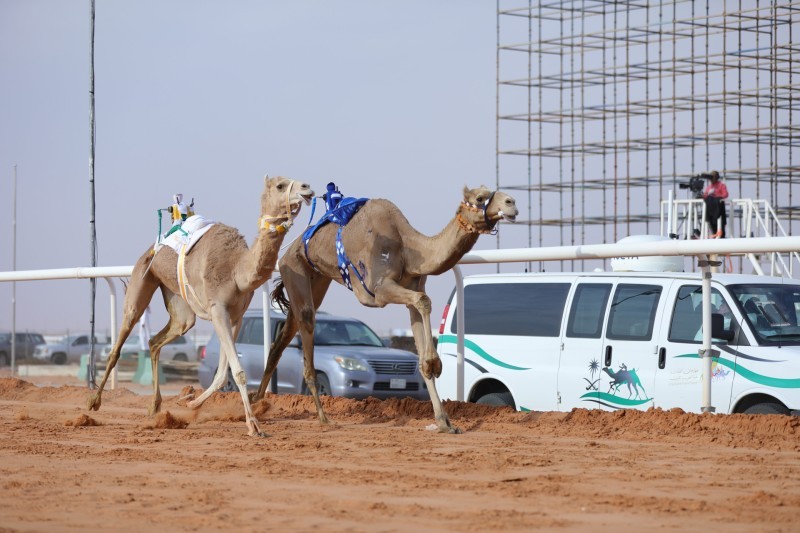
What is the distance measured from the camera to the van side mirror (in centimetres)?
1334

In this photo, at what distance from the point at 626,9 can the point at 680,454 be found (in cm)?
2839

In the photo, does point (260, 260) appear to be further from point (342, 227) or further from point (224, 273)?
point (342, 227)

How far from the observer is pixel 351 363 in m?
21.0

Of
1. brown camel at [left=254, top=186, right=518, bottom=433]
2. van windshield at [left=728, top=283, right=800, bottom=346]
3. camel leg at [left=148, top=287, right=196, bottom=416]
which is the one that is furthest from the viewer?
camel leg at [left=148, top=287, right=196, bottom=416]

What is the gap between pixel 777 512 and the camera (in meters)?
7.72

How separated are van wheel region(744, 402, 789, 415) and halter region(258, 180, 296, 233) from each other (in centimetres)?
498

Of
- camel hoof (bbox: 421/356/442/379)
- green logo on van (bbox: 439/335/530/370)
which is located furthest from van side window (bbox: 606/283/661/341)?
camel hoof (bbox: 421/356/442/379)

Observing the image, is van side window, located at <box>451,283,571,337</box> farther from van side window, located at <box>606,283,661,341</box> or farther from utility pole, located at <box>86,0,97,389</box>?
utility pole, located at <box>86,0,97,389</box>

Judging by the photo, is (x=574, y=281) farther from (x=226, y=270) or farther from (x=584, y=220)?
(x=584, y=220)

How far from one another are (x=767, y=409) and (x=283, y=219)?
5263 mm

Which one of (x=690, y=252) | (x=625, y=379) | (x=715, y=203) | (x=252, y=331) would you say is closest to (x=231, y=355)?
(x=625, y=379)

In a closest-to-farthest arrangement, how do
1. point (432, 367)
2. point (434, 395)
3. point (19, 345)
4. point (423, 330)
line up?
point (432, 367) → point (423, 330) → point (434, 395) → point (19, 345)

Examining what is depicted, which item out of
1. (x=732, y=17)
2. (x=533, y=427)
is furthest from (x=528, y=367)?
(x=732, y=17)

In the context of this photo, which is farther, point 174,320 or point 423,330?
point 174,320
